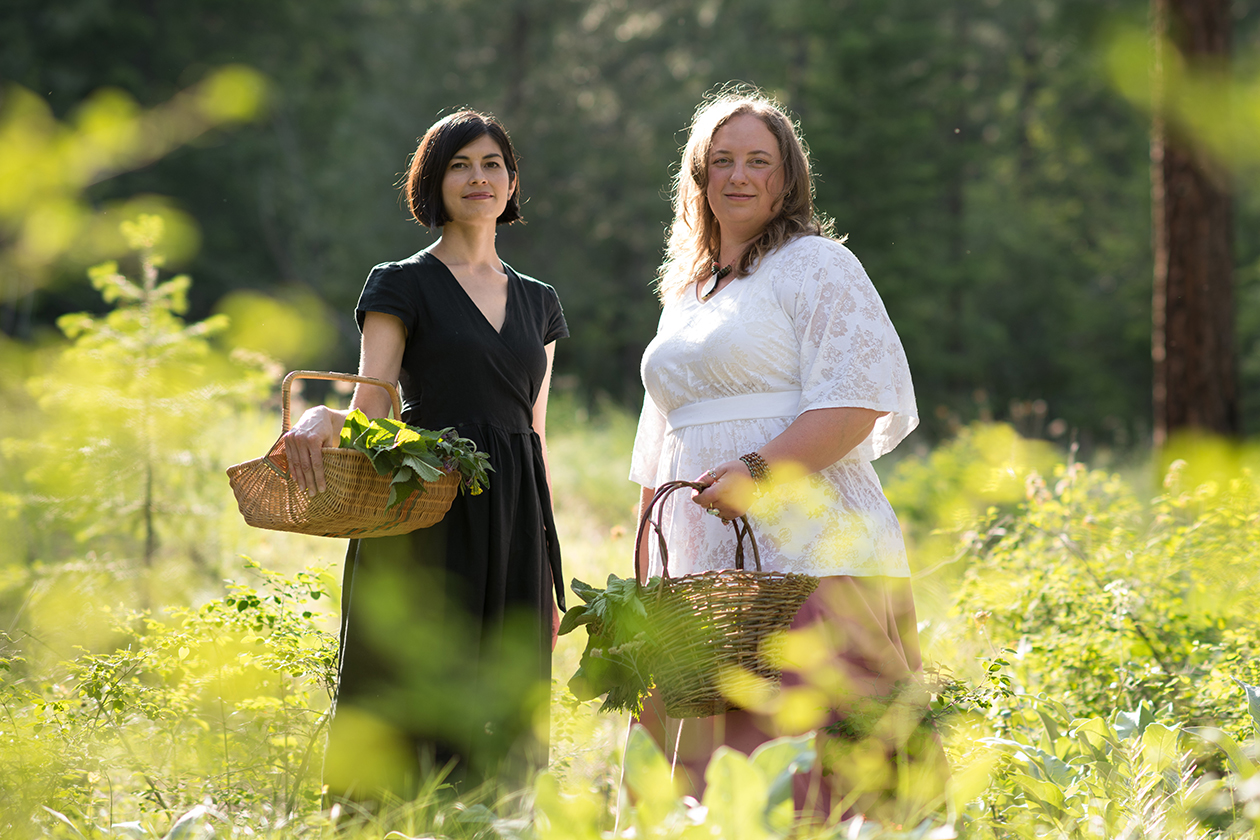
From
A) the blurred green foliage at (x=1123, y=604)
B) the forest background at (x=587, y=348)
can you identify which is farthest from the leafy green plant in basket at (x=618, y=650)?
the blurred green foliage at (x=1123, y=604)

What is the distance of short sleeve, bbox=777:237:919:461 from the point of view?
7.90ft

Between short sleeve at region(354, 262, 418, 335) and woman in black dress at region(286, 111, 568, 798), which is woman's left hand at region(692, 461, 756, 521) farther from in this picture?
short sleeve at region(354, 262, 418, 335)

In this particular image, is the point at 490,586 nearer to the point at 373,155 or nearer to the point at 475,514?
the point at 475,514

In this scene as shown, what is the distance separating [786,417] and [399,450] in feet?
3.01

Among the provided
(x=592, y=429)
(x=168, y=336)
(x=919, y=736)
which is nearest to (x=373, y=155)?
(x=592, y=429)

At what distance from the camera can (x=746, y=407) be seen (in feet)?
8.39

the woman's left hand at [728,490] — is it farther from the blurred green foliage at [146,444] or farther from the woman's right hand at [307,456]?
the blurred green foliage at [146,444]

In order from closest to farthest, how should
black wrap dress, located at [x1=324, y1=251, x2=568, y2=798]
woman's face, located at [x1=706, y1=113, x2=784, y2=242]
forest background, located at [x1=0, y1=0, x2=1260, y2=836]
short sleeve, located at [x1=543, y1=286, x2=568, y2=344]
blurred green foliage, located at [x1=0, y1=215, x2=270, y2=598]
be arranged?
forest background, located at [x1=0, y1=0, x2=1260, y2=836] < woman's face, located at [x1=706, y1=113, x2=784, y2=242] < black wrap dress, located at [x1=324, y1=251, x2=568, y2=798] < short sleeve, located at [x1=543, y1=286, x2=568, y2=344] < blurred green foliage, located at [x1=0, y1=215, x2=270, y2=598]

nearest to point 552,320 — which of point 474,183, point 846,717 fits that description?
point 474,183

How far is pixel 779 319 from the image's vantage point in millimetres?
2520

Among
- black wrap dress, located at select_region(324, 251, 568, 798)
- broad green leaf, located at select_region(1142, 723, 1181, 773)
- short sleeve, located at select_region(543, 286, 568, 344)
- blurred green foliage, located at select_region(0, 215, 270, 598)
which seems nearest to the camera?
broad green leaf, located at select_region(1142, 723, 1181, 773)

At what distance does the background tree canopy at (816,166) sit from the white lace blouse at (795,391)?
17227 millimetres

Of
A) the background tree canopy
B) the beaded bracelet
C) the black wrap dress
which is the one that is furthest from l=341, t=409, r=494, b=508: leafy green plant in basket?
the background tree canopy

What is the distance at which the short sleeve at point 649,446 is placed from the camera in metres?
2.96
